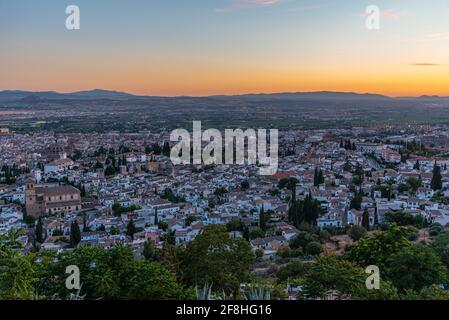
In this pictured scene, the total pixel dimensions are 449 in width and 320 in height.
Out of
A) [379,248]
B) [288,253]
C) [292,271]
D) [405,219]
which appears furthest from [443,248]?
[405,219]

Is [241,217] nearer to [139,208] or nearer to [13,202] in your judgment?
[139,208]

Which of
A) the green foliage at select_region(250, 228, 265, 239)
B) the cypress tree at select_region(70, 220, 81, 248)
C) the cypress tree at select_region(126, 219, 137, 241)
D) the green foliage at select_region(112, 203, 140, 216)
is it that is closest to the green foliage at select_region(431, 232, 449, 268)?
the green foliage at select_region(250, 228, 265, 239)

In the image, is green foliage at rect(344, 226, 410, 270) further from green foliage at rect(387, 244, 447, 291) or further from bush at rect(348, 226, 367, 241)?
bush at rect(348, 226, 367, 241)

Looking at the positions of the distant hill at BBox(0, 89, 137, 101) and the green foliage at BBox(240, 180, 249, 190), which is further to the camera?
the distant hill at BBox(0, 89, 137, 101)

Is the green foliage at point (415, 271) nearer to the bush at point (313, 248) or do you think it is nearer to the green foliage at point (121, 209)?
the bush at point (313, 248)

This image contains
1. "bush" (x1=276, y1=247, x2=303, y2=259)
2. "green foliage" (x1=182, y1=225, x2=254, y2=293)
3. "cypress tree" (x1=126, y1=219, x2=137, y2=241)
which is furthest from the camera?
"cypress tree" (x1=126, y1=219, x2=137, y2=241)

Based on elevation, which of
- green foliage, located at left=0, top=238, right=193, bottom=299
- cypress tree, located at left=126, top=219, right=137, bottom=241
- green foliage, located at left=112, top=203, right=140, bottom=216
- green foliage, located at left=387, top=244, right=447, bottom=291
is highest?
green foliage, located at left=0, top=238, right=193, bottom=299

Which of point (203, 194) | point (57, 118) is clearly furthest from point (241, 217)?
point (57, 118)

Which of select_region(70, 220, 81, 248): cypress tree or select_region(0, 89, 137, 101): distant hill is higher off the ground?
select_region(0, 89, 137, 101): distant hill

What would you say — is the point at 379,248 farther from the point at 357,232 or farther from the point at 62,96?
the point at 62,96

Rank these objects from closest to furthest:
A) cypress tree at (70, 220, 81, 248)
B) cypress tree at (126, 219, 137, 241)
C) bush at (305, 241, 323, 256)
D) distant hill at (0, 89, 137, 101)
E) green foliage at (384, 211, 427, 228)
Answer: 1. bush at (305, 241, 323, 256)
2. cypress tree at (70, 220, 81, 248)
3. cypress tree at (126, 219, 137, 241)
4. green foliage at (384, 211, 427, 228)
5. distant hill at (0, 89, 137, 101)

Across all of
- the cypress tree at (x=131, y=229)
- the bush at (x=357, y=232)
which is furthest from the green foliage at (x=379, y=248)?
the cypress tree at (x=131, y=229)
